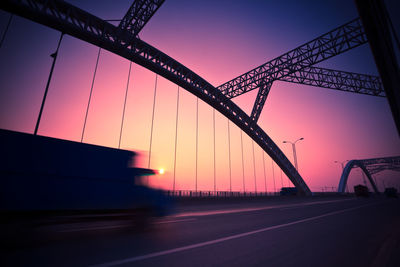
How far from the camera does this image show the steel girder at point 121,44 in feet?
50.3

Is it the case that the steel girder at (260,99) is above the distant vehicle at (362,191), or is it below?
above

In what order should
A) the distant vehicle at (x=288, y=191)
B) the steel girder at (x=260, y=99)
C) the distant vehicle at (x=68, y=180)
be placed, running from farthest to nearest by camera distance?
the distant vehicle at (x=288, y=191), the steel girder at (x=260, y=99), the distant vehicle at (x=68, y=180)

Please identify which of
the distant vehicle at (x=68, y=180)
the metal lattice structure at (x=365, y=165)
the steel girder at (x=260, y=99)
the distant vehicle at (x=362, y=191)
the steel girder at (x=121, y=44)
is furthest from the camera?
the metal lattice structure at (x=365, y=165)

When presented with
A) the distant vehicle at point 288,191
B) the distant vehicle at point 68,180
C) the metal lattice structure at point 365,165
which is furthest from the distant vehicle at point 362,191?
the distant vehicle at point 68,180

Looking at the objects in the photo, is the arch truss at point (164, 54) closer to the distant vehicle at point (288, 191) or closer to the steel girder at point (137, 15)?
the steel girder at point (137, 15)

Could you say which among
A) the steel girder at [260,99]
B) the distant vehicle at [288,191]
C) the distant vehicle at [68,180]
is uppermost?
the steel girder at [260,99]

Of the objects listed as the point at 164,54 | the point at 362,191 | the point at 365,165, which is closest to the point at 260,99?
the point at 164,54

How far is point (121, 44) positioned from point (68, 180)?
742 inches

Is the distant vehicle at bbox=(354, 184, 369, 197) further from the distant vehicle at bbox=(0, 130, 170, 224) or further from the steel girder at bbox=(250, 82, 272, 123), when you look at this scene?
the distant vehicle at bbox=(0, 130, 170, 224)

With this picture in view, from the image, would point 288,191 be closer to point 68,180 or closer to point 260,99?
point 260,99

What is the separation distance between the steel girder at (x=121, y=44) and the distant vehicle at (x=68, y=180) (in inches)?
693

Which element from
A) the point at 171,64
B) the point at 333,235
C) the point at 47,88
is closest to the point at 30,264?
the point at 333,235

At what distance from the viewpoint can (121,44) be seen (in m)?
19.4

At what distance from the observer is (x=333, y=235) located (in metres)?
5.14
